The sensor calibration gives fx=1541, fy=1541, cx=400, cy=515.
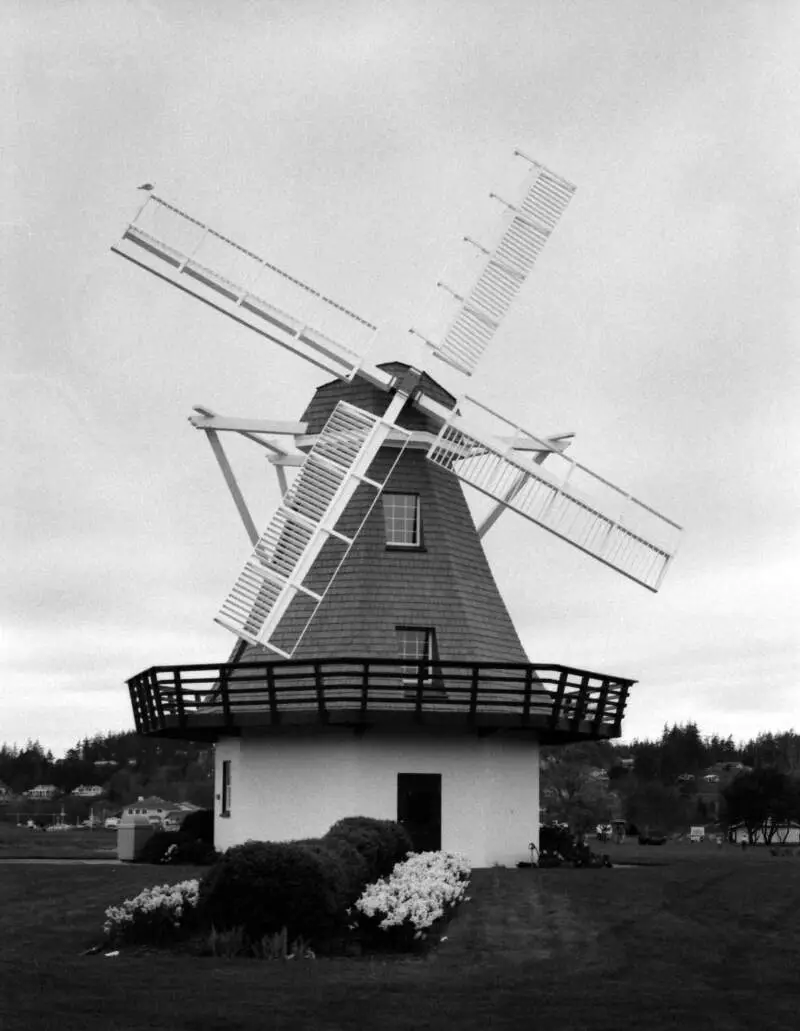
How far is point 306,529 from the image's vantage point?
27250 millimetres

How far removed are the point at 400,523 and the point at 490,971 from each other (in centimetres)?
1320

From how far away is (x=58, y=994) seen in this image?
14391 mm

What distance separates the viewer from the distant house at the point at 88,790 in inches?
7248

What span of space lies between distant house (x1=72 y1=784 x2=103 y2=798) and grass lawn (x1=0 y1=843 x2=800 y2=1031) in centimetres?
16247

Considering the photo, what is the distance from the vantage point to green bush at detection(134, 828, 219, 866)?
30411 mm

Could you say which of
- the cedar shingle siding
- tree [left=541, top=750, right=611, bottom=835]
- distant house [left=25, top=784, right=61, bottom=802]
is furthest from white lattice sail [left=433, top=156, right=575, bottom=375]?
distant house [left=25, top=784, right=61, bottom=802]

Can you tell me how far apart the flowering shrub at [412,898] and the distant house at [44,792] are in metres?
165

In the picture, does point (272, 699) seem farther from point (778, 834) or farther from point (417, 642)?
point (778, 834)

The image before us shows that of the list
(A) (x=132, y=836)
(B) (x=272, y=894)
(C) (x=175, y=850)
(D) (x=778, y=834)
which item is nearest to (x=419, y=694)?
(C) (x=175, y=850)

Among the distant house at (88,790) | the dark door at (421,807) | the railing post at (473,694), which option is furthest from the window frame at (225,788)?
Answer: the distant house at (88,790)

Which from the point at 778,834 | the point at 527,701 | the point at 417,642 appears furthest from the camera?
the point at 778,834

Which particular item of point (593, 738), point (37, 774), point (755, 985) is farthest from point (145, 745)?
point (755, 985)

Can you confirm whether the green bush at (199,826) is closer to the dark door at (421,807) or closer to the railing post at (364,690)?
the dark door at (421,807)

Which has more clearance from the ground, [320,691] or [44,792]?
[44,792]
